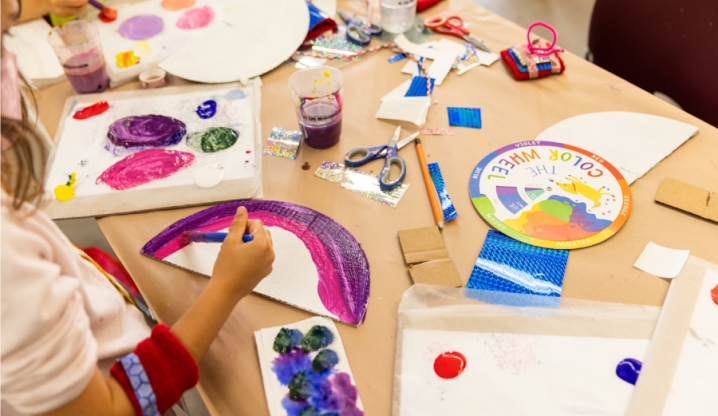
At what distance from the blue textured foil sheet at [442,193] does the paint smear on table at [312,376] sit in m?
0.26

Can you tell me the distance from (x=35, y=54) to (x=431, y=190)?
3.10 feet

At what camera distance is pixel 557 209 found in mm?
767

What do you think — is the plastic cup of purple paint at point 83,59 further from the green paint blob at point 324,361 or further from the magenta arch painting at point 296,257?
the green paint blob at point 324,361

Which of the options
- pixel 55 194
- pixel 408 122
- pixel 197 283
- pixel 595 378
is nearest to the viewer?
pixel 595 378

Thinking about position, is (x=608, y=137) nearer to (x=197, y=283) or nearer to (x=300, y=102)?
(x=300, y=102)

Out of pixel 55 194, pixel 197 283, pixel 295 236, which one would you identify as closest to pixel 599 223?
pixel 295 236

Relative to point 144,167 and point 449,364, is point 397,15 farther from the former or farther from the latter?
point 449,364

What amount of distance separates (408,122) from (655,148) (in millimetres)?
419

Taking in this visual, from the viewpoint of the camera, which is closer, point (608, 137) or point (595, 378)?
point (595, 378)

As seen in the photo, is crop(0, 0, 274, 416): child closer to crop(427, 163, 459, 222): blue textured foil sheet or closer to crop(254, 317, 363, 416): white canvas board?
crop(254, 317, 363, 416): white canvas board

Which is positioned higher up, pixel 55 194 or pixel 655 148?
pixel 655 148

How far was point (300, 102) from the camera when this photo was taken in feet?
2.87

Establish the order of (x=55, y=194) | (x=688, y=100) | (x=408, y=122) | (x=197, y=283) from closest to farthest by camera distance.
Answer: (x=197, y=283)
(x=55, y=194)
(x=408, y=122)
(x=688, y=100)

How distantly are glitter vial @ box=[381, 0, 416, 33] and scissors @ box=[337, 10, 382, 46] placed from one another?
3cm
